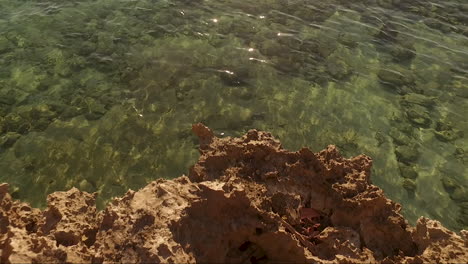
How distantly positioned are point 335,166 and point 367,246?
1469 millimetres

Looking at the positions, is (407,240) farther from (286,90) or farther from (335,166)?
(286,90)

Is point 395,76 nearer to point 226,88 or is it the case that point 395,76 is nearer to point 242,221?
point 226,88

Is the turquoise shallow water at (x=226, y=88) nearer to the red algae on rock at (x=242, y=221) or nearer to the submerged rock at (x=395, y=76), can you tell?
the submerged rock at (x=395, y=76)

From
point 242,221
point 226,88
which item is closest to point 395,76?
point 226,88

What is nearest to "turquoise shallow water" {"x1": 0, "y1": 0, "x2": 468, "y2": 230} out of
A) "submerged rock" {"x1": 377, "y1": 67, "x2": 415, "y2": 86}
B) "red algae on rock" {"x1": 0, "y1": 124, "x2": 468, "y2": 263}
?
"submerged rock" {"x1": 377, "y1": 67, "x2": 415, "y2": 86}

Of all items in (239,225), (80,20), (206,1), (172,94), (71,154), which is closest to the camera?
(239,225)

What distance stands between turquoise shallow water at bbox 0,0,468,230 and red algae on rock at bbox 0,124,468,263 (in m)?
2.57

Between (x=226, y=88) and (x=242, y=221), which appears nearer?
(x=242, y=221)

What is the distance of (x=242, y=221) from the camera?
558 cm

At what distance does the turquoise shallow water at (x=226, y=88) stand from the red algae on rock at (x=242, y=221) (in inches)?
101

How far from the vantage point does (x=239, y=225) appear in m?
5.55

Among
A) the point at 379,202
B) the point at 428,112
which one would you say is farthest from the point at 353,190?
the point at 428,112

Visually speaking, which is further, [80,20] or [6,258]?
[80,20]

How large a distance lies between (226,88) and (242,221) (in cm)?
627
